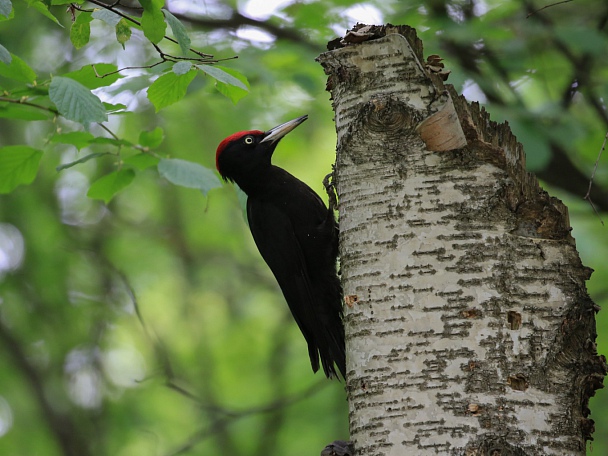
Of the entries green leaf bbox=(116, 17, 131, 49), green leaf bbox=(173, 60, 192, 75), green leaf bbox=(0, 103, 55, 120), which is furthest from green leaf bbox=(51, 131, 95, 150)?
green leaf bbox=(173, 60, 192, 75)

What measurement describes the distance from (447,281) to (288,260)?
1.75 meters

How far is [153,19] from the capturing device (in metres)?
1.82

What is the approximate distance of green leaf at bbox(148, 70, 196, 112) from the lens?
6.79 ft

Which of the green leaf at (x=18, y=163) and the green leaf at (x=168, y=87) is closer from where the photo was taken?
the green leaf at (x=168, y=87)

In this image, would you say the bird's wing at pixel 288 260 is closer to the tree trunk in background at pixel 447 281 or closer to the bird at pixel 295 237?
the bird at pixel 295 237

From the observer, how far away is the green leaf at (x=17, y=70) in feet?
6.93

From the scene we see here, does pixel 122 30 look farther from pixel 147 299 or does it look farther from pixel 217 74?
pixel 147 299

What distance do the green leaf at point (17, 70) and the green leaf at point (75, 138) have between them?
262 millimetres

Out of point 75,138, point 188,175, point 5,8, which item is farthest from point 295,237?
point 5,8

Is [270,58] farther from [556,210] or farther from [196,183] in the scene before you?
[556,210]

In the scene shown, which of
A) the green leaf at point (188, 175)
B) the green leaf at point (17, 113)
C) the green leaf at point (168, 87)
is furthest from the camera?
the green leaf at point (188, 175)

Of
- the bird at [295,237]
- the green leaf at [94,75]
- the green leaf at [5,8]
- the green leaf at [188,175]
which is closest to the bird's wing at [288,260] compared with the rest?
the bird at [295,237]

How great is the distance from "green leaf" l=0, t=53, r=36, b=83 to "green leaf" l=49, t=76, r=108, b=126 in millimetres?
184

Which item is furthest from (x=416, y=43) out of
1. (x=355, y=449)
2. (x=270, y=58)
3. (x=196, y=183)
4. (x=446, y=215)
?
(x=270, y=58)
